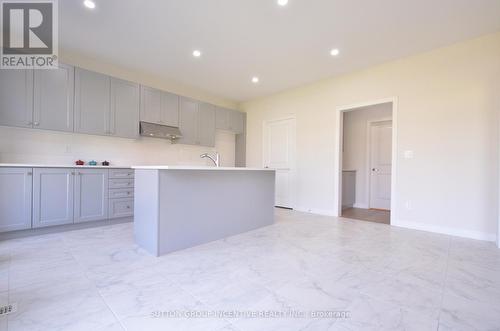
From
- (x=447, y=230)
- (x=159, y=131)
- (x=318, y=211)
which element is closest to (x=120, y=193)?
(x=159, y=131)

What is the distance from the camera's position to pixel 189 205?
8.59 ft

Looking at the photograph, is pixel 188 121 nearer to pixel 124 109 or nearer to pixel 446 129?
pixel 124 109

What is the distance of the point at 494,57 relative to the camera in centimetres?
304

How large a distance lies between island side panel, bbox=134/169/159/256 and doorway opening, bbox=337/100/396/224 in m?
4.31

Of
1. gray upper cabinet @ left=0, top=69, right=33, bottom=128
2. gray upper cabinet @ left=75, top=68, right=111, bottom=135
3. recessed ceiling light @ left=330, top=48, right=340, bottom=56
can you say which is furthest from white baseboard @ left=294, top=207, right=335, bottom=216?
gray upper cabinet @ left=0, top=69, right=33, bottom=128

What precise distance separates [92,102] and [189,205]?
A: 257cm

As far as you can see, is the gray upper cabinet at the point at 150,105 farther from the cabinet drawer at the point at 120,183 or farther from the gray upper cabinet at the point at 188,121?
the cabinet drawer at the point at 120,183

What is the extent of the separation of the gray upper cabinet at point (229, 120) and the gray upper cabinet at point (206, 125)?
7.3 inches

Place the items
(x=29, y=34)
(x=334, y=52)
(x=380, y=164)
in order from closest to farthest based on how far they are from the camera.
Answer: (x=29, y=34), (x=334, y=52), (x=380, y=164)

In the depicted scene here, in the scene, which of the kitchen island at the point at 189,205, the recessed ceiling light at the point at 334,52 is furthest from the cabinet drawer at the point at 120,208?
the recessed ceiling light at the point at 334,52

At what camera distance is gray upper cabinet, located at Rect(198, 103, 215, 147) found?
5270 mm

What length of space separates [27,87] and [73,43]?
0.91 metres

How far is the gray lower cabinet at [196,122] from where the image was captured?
16.3 ft

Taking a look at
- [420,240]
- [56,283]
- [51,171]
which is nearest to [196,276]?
[56,283]
